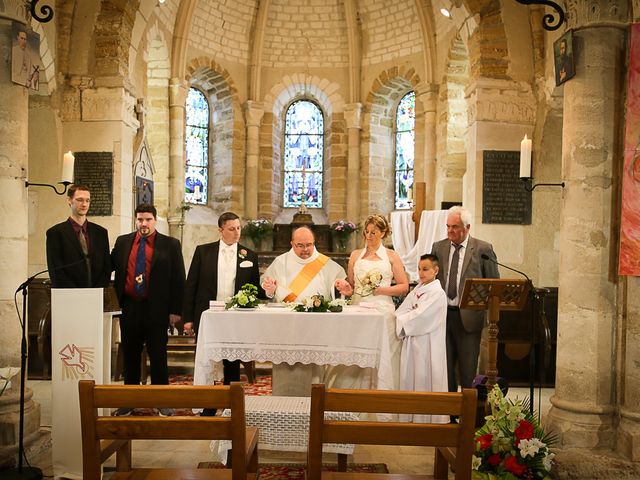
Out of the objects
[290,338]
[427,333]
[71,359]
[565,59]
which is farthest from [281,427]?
[565,59]

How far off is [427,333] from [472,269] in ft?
2.63

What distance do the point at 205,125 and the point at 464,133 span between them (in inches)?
202

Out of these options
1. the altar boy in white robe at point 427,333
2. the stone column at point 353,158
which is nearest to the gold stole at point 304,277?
the altar boy in white robe at point 427,333

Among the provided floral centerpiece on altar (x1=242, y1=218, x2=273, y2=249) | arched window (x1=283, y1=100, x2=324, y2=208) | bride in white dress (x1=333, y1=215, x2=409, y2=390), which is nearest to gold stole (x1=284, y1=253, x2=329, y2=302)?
bride in white dress (x1=333, y1=215, x2=409, y2=390)

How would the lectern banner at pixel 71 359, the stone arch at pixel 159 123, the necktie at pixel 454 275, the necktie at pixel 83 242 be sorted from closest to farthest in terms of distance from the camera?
the lectern banner at pixel 71 359 → the necktie at pixel 83 242 → the necktie at pixel 454 275 → the stone arch at pixel 159 123

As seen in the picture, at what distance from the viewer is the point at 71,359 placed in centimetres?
401

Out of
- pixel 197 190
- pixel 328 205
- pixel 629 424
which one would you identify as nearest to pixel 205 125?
pixel 197 190

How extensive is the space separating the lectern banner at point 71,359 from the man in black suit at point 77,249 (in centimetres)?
64

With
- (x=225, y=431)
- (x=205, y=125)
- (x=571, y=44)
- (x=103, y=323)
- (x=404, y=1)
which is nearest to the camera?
(x=225, y=431)

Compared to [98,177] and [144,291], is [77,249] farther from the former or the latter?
[98,177]

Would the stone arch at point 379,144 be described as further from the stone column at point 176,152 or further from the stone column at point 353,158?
the stone column at point 176,152

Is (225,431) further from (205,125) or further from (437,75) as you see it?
(205,125)

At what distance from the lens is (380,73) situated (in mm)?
12867

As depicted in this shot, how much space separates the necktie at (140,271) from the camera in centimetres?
497
